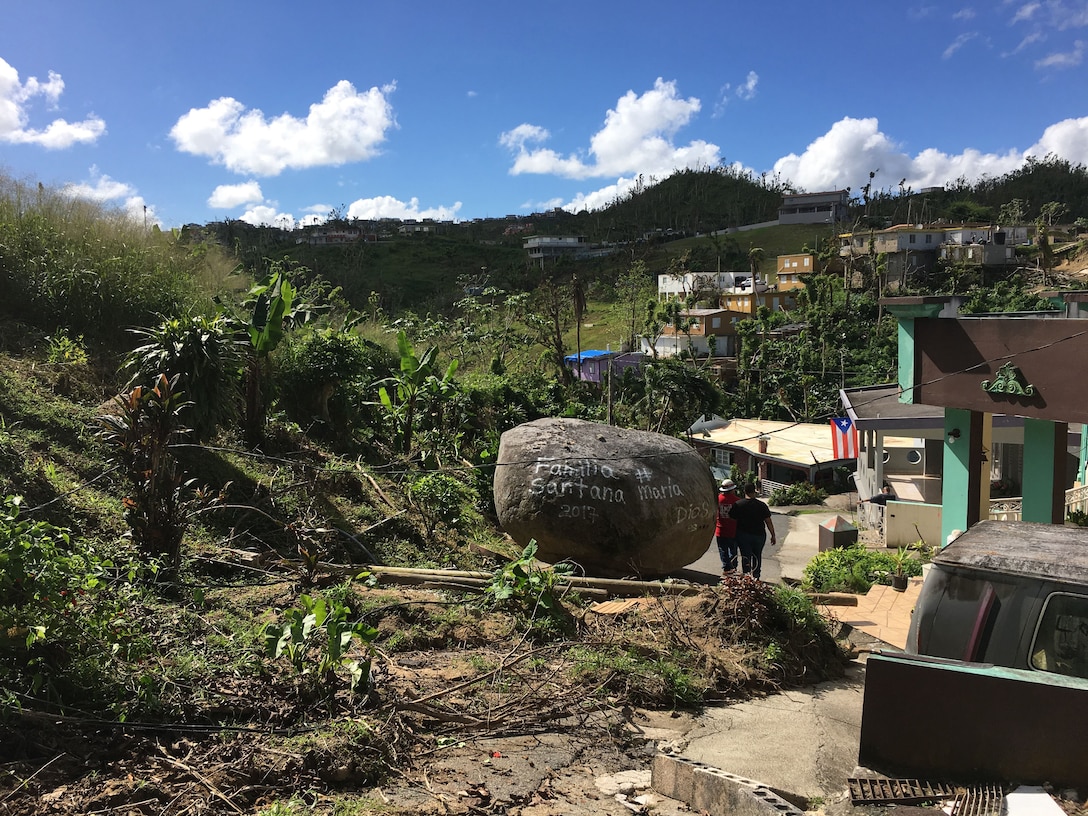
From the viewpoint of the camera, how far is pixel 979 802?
4074 millimetres

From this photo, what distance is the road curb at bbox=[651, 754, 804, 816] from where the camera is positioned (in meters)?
4.12

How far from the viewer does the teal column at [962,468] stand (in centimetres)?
1166

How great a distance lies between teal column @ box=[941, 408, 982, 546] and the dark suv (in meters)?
7.02

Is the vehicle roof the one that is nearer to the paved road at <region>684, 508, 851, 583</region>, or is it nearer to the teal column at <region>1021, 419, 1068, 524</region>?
the paved road at <region>684, 508, 851, 583</region>

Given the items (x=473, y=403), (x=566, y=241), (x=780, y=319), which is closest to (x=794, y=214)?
(x=566, y=241)

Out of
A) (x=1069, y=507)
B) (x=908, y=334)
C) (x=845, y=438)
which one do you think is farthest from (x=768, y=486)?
(x=908, y=334)

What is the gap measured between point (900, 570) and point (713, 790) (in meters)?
8.93

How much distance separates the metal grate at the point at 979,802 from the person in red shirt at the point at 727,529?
5.28 meters

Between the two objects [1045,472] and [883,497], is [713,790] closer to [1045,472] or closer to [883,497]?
[1045,472]

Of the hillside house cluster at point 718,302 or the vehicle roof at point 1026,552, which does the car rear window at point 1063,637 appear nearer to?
the vehicle roof at point 1026,552

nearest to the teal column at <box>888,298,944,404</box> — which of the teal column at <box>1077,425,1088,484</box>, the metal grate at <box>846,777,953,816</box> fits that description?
the teal column at <box>1077,425,1088,484</box>

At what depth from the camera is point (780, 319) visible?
52844 mm

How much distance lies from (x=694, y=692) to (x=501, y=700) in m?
1.54

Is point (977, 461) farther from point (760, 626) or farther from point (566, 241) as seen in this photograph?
point (566, 241)
